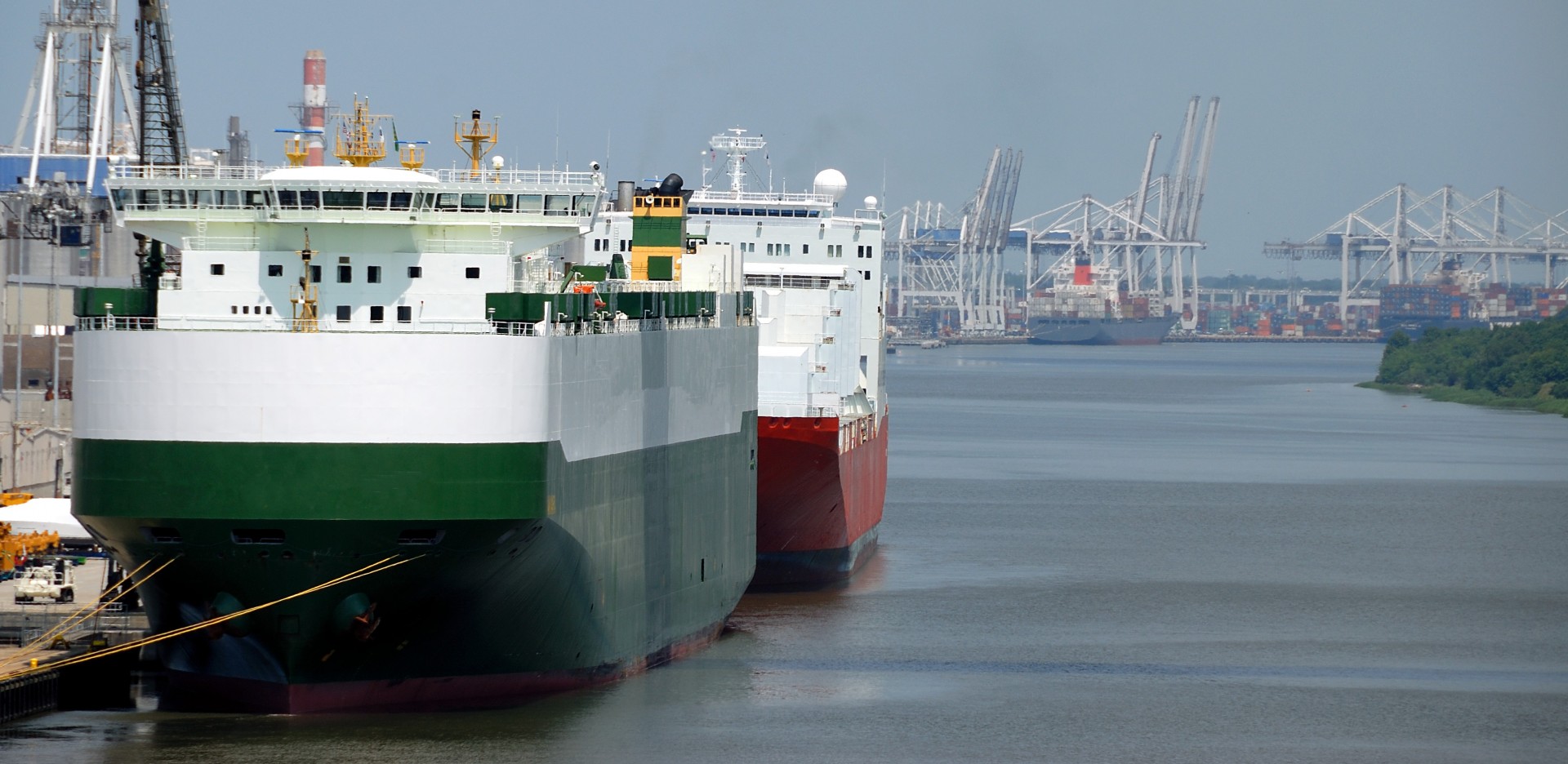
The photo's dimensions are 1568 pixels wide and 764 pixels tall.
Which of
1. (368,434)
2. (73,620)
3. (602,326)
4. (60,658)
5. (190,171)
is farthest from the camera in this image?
(73,620)

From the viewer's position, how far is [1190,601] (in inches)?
1428

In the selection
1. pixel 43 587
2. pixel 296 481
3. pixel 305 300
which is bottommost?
pixel 43 587

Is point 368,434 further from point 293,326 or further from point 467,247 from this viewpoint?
point 467,247

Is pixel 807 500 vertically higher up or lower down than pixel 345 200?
lower down

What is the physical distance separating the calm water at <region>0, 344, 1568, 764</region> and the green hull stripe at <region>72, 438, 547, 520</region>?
8.38 ft

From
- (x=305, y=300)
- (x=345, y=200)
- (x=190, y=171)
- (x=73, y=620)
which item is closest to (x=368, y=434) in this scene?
(x=305, y=300)

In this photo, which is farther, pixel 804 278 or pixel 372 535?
pixel 804 278

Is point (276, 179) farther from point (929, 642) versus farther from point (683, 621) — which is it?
point (929, 642)

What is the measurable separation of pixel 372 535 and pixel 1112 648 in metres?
13.5

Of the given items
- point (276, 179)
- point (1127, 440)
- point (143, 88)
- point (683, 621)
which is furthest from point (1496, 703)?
point (1127, 440)

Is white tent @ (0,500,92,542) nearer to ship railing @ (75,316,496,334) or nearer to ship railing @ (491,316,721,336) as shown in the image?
ship railing @ (75,316,496,334)

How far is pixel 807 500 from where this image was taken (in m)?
37.2

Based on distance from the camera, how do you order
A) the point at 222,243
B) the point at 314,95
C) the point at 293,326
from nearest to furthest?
the point at 293,326 → the point at 222,243 → the point at 314,95

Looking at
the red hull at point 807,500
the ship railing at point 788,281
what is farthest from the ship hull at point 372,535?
the ship railing at point 788,281
